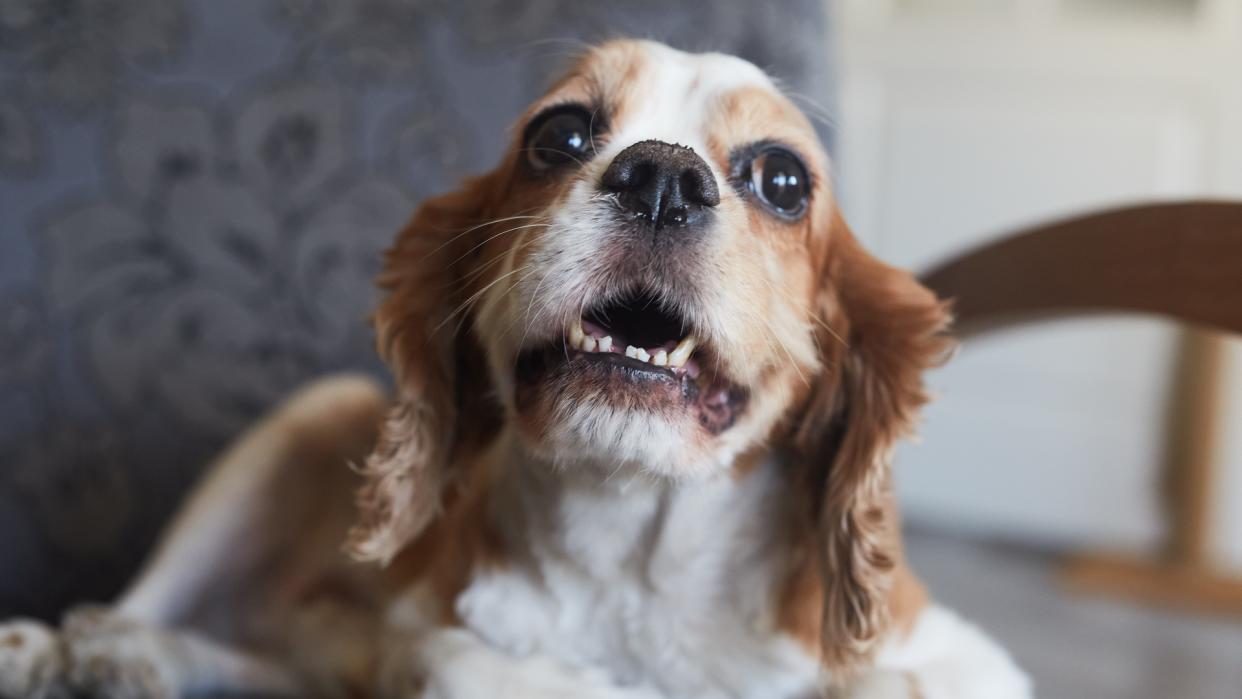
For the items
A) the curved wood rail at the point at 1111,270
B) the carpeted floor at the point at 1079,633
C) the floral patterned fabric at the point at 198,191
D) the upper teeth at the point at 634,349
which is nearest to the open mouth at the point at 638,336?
the upper teeth at the point at 634,349

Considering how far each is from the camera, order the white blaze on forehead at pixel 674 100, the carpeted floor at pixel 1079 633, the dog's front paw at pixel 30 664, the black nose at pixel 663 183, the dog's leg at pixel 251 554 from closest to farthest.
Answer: the black nose at pixel 663 183
the white blaze on forehead at pixel 674 100
the dog's front paw at pixel 30 664
the dog's leg at pixel 251 554
the carpeted floor at pixel 1079 633

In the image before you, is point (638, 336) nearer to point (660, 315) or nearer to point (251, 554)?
point (660, 315)

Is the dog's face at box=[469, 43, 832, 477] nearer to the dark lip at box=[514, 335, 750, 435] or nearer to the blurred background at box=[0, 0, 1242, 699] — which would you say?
the dark lip at box=[514, 335, 750, 435]

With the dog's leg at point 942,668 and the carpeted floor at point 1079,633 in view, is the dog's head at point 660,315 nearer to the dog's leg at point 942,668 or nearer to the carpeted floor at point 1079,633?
the dog's leg at point 942,668

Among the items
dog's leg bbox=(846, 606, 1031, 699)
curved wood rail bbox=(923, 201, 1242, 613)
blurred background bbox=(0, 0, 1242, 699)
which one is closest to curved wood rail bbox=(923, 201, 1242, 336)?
curved wood rail bbox=(923, 201, 1242, 613)

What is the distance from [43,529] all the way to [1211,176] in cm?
270

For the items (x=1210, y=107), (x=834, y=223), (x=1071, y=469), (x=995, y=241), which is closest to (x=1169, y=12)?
(x=1210, y=107)

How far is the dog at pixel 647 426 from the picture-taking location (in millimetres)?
853

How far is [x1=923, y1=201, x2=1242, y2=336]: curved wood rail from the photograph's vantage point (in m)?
1.02


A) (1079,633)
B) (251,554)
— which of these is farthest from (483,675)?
(1079,633)

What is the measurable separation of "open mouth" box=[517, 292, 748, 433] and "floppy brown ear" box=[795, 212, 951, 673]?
14cm

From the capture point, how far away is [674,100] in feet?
3.15

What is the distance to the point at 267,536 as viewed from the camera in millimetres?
1501

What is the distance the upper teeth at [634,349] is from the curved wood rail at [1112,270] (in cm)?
53
